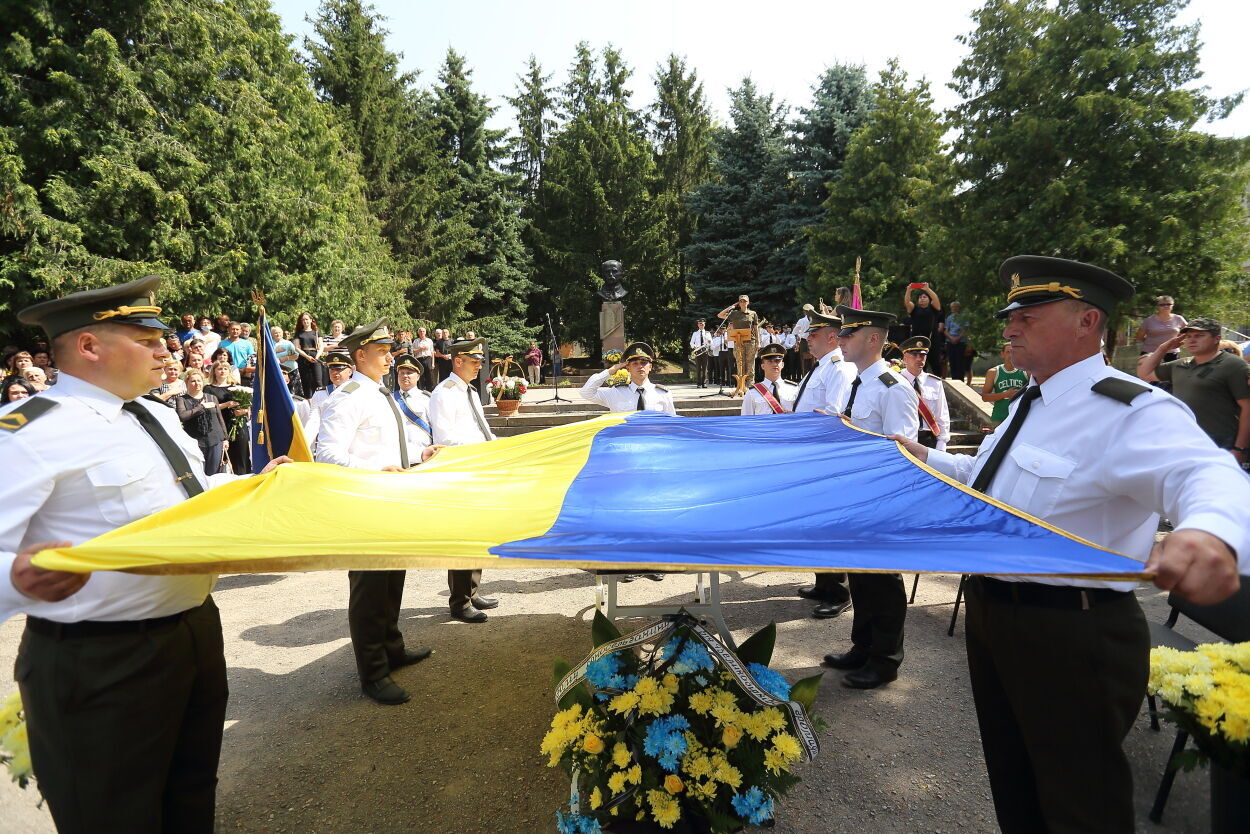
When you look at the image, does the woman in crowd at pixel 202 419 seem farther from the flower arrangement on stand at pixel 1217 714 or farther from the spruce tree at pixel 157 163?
the spruce tree at pixel 157 163

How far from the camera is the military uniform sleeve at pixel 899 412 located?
4.34 m

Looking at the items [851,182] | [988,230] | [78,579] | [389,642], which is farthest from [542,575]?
[851,182]

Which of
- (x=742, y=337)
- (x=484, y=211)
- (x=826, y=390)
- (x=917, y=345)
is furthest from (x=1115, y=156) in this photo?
(x=484, y=211)

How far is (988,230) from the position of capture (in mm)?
14844

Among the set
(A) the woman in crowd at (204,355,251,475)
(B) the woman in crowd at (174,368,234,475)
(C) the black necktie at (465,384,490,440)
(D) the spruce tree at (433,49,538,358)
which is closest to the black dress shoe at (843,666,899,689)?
(C) the black necktie at (465,384,490,440)

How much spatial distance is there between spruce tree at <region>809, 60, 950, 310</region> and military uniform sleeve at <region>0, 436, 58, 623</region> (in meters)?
22.2

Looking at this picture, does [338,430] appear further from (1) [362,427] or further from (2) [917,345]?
(2) [917,345]

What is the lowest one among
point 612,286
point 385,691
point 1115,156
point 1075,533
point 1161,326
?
point 385,691

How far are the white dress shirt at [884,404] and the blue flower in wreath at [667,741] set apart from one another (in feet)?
8.60

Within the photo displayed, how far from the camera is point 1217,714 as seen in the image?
2.19 meters

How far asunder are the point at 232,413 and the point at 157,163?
33.7 ft

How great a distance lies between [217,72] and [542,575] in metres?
16.7

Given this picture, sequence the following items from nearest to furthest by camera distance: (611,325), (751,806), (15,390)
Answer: (751,806), (15,390), (611,325)

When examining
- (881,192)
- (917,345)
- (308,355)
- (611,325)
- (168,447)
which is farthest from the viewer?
(881,192)
